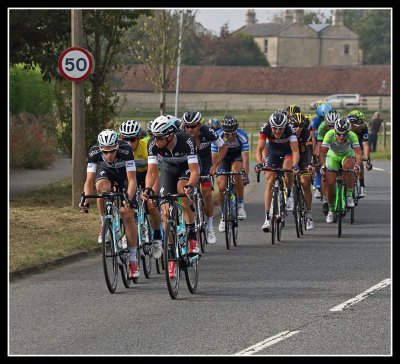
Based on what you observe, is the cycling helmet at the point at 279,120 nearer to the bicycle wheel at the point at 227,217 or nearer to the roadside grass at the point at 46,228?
the bicycle wheel at the point at 227,217

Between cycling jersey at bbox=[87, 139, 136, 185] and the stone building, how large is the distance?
11469 centimetres

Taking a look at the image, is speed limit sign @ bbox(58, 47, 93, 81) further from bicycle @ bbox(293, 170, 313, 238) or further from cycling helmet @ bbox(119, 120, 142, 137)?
cycling helmet @ bbox(119, 120, 142, 137)

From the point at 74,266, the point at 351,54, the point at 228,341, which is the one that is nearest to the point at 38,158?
the point at 74,266

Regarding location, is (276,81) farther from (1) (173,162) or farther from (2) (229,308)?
(2) (229,308)

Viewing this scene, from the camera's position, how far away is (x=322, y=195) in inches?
769

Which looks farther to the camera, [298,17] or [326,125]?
[298,17]

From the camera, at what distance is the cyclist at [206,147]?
13672mm

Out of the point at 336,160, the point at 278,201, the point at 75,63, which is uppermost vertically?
the point at 75,63

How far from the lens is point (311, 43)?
124 m

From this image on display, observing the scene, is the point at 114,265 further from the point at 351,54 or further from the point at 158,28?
the point at 351,54

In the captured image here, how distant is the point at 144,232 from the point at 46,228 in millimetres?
4770

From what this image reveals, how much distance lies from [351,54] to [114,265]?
117827mm

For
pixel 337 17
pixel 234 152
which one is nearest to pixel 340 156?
pixel 234 152

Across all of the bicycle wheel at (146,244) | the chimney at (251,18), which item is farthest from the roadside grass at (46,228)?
the chimney at (251,18)
